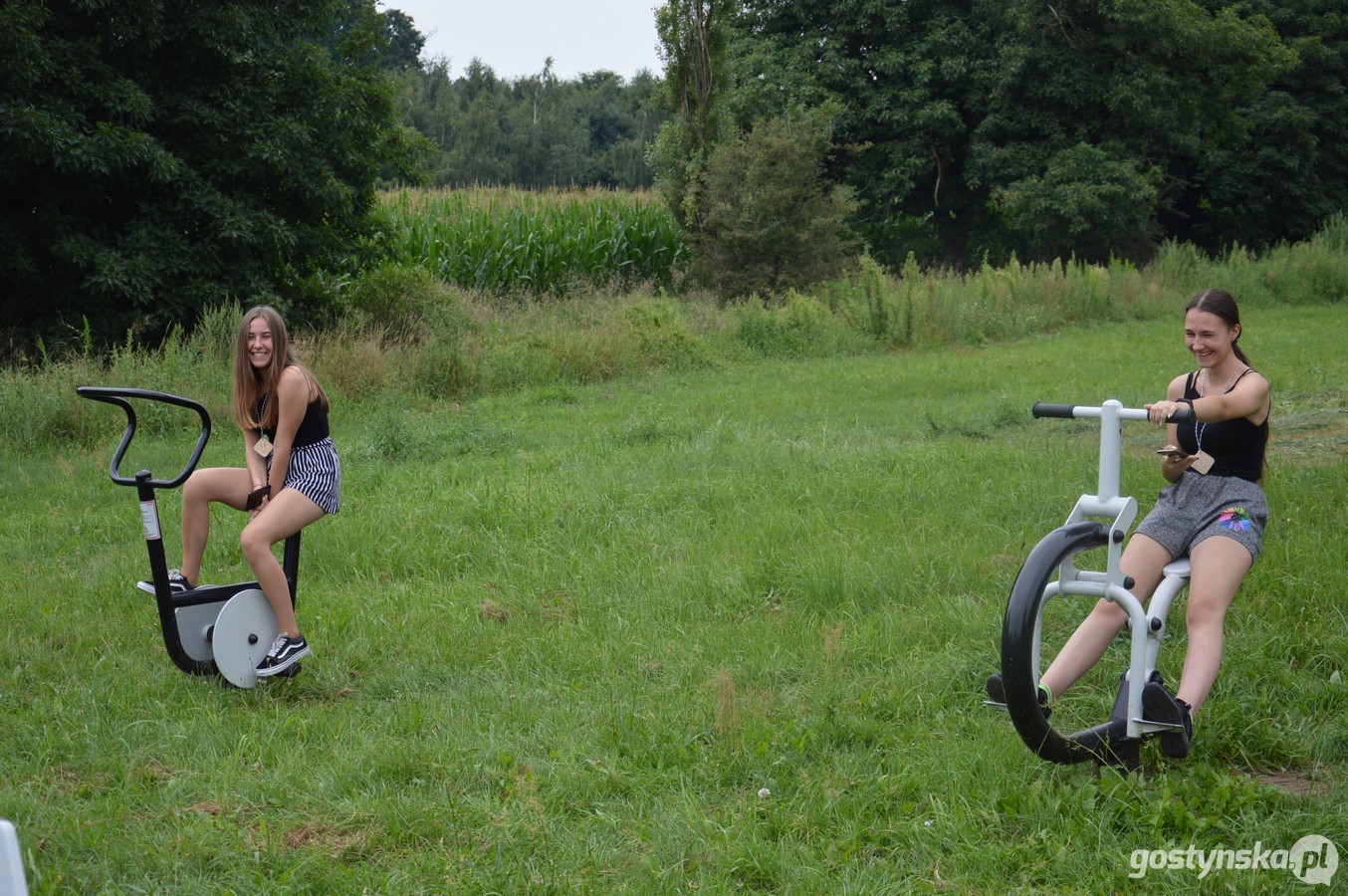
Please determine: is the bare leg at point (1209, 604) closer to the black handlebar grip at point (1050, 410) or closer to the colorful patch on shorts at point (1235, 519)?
the colorful patch on shorts at point (1235, 519)

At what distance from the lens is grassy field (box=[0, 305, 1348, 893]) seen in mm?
3504

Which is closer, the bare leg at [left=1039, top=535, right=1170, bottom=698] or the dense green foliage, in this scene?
the bare leg at [left=1039, top=535, right=1170, bottom=698]

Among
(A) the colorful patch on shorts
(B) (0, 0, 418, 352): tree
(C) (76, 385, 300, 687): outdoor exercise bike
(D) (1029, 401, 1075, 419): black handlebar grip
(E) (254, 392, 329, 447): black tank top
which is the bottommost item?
(C) (76, 385, 300, 687): outdoor exercise bike

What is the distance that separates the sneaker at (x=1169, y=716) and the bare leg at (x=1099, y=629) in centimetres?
33

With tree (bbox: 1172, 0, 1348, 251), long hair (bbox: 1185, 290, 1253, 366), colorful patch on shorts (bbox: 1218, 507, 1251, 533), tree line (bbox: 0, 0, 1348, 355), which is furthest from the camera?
tree (bbox: 1172, 0, 1348, 251)

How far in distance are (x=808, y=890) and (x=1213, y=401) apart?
2.29 metres

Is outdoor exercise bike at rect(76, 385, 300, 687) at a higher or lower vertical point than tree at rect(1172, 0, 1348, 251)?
lower

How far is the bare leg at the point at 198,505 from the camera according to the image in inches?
208

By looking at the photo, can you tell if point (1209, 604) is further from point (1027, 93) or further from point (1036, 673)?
point (1027, 93)

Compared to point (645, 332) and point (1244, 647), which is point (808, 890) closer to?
point (1244, 647)

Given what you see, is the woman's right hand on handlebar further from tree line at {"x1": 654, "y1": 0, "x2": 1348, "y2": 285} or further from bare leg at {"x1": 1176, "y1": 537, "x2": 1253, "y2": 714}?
tree line at {"x1": 654, "y1": 0, "x2": 1348, "y2": 285}

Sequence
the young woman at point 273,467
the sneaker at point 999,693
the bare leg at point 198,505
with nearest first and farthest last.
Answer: the sneaker at point 999,693 → the young woman at point 273,467 → the bare leg at point 198,505

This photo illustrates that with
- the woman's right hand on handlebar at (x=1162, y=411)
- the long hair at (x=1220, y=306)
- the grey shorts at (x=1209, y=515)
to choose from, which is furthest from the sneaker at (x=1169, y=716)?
the long hair at (x=1220, y=306)

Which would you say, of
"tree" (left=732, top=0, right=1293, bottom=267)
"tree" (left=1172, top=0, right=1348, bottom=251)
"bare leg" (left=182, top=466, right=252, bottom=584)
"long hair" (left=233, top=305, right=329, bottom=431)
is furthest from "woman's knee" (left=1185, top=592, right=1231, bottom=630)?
"tree" (left=1172, top=0, right=1348, bottom=251)
